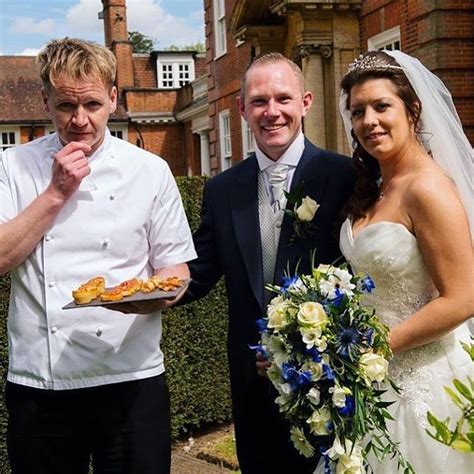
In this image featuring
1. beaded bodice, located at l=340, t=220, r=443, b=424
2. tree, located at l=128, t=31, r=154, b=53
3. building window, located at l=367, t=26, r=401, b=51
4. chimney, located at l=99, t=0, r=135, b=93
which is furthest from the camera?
tree, located at l=128, t=31, r=154, b=53

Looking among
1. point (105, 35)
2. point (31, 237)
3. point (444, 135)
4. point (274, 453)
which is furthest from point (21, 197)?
point (105, 35)

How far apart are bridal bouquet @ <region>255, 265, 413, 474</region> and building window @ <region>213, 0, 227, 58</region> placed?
18971 millimetres

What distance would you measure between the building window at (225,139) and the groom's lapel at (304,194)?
18194mm

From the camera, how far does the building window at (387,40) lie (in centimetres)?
1217

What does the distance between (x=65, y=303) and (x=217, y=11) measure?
2004 centimetres

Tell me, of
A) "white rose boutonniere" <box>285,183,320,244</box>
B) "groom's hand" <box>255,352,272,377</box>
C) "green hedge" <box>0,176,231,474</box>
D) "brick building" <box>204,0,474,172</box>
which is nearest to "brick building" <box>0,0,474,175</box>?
"brick building" <box>204,0,474,172</box>

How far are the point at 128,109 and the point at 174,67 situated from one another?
5.88 m

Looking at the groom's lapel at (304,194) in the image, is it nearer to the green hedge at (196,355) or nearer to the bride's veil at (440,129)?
the bride's veil at (440,129)

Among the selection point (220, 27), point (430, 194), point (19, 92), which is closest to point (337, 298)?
point (430, 194)

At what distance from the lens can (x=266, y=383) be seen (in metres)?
3.22

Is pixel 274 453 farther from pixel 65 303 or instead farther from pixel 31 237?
pixel 31 237

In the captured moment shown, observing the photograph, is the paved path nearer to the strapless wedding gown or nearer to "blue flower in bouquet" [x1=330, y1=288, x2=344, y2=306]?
the strapless wedding gown

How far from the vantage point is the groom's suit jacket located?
3.18 meters

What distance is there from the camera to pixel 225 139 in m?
21.8
